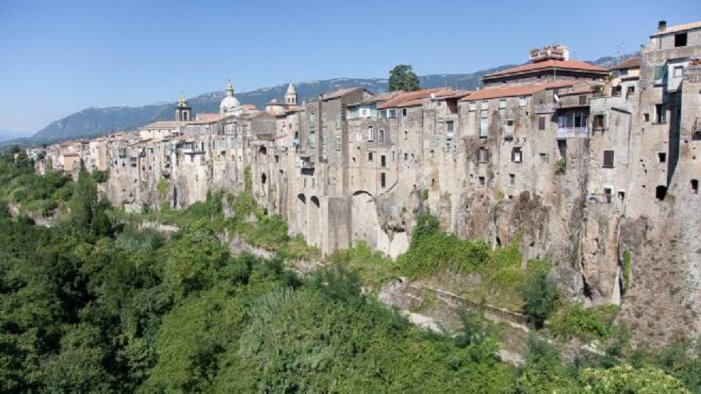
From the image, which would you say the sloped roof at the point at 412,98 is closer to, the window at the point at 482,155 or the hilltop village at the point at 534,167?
the hilltop village at the point at 534,167

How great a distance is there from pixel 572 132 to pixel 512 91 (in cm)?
488

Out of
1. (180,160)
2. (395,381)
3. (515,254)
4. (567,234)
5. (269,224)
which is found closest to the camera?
(395,381)

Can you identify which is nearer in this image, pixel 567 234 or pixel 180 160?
pixel 567 234

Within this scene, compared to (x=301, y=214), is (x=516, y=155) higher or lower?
higher

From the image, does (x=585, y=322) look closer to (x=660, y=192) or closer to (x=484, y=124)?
(x=660, y=192)

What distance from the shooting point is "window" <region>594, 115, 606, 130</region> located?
28.6m

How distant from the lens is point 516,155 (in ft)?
110

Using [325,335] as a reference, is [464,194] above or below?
above

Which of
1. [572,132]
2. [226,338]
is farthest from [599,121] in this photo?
[226,338]

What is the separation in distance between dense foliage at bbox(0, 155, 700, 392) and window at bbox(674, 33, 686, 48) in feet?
43.0

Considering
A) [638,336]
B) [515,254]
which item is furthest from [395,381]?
[515,254]

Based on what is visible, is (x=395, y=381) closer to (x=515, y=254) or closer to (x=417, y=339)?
(x=417, y=339)

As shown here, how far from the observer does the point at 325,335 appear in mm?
26672

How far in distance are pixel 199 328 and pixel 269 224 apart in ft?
72.2
